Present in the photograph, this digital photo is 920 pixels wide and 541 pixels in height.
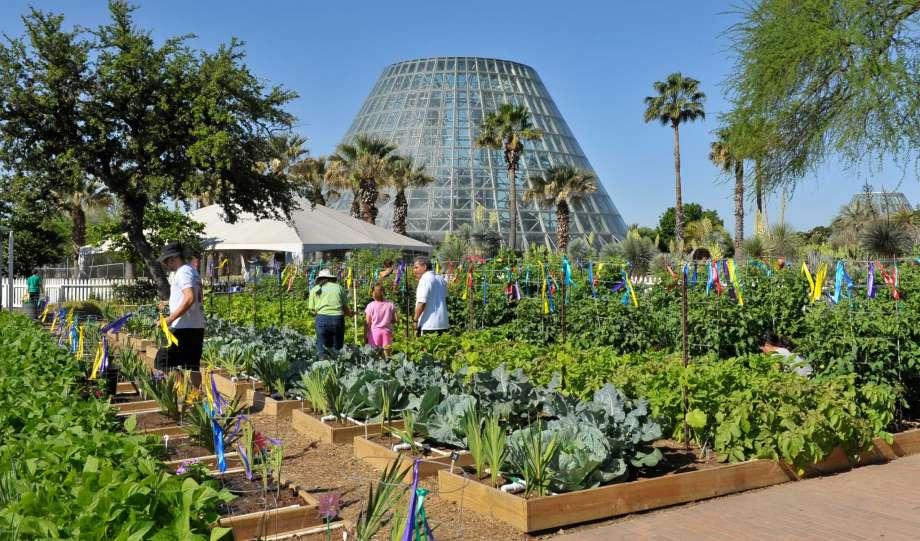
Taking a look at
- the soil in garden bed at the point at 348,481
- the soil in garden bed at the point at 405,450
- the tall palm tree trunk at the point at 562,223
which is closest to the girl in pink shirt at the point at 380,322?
the soil in garden bed at the point at 348,481

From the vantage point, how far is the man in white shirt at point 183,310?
806 centimetres

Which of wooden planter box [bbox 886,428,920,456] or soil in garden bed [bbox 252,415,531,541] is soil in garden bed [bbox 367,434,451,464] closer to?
soil in garden bed [bbox 252,415,531,541]

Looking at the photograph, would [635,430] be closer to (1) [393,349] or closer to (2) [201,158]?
(1) [393,349]

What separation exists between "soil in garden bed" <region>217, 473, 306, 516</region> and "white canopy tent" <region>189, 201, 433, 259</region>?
79.6 feet

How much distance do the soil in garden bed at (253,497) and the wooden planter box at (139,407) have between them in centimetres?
316

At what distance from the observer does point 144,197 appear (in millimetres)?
27641

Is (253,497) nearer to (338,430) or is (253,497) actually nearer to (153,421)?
(338,430)

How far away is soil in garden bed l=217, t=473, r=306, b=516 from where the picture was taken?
16.6ft

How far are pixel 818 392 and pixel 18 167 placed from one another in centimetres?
2480

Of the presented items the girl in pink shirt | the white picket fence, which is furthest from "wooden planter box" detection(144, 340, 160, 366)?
the white picket fence

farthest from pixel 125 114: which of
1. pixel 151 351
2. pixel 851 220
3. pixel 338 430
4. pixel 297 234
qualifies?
pixel 851 220

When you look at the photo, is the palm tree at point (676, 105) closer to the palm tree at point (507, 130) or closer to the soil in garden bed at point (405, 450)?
the palm tree at point (507, 130)

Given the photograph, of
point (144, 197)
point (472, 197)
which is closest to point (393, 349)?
point (144, 197)

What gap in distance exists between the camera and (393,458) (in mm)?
6559
